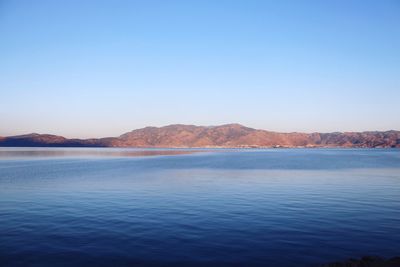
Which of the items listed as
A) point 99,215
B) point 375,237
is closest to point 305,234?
point 375,237

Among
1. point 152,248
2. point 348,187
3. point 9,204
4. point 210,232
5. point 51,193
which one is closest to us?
point 152,248

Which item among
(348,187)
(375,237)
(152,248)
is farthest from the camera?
(348,187)

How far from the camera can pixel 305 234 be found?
15.7 metres

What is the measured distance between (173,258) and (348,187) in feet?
91.0

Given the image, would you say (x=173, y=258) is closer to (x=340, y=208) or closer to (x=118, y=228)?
(x=118, y=228)

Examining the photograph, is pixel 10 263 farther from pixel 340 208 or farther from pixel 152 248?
pixel 340 208

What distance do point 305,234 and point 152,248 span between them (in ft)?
25.8

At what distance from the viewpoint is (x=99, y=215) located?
20562 mm

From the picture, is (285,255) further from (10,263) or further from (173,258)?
(10,263)

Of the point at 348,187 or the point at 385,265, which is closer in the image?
the point at 385,265

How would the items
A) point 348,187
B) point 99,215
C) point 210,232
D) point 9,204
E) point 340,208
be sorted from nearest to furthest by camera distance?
point 210,232
point 99,215
point 340,208
point 9,204
point 348,187

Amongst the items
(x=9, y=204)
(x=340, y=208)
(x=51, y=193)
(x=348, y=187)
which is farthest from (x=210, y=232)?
(x=348, y=187)

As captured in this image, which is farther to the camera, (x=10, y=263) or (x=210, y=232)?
(x=210, y=232)

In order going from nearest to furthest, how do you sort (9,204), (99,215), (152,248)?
(152,248) < (99,215) < (9,204)
